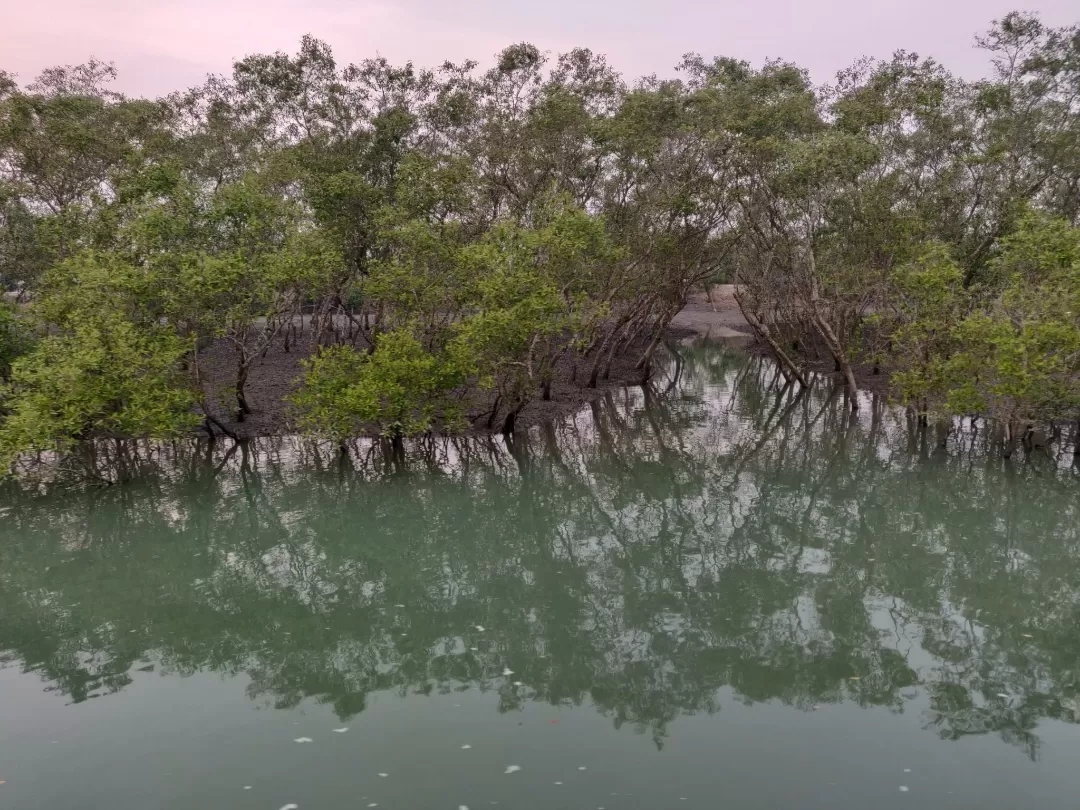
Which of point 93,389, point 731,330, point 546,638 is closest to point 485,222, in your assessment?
point 93,389

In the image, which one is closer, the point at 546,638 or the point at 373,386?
the point at 546,638

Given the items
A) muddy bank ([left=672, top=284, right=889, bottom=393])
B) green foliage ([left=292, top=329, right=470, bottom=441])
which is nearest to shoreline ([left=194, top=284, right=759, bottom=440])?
green foliage ([left=292, top=329, right=470, bottom=441])

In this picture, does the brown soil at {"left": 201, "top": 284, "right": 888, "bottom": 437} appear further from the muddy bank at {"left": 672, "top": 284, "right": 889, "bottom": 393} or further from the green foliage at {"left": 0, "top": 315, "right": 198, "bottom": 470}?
the green foliage at {"left": 0, "top": 315, "right": 198, "bottom": 470}

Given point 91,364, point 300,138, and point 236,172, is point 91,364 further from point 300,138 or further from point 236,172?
point 236,172

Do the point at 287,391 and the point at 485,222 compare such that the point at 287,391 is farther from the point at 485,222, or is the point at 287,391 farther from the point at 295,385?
the point at 485,222

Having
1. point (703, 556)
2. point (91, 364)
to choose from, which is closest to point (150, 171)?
point (91, 364)

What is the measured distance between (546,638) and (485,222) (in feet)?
54.2

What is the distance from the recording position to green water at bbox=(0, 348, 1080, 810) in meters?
8.28

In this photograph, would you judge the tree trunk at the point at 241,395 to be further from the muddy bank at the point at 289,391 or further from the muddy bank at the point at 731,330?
the muddy bank at the point at 731,330

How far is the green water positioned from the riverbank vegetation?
8.80ft

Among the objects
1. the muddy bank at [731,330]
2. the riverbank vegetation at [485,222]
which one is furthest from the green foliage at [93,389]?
the muddy bank at [731,330]

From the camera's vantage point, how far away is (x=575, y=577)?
13.5 m

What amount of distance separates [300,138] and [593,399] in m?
14.1

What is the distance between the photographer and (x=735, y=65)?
26.9 metres
